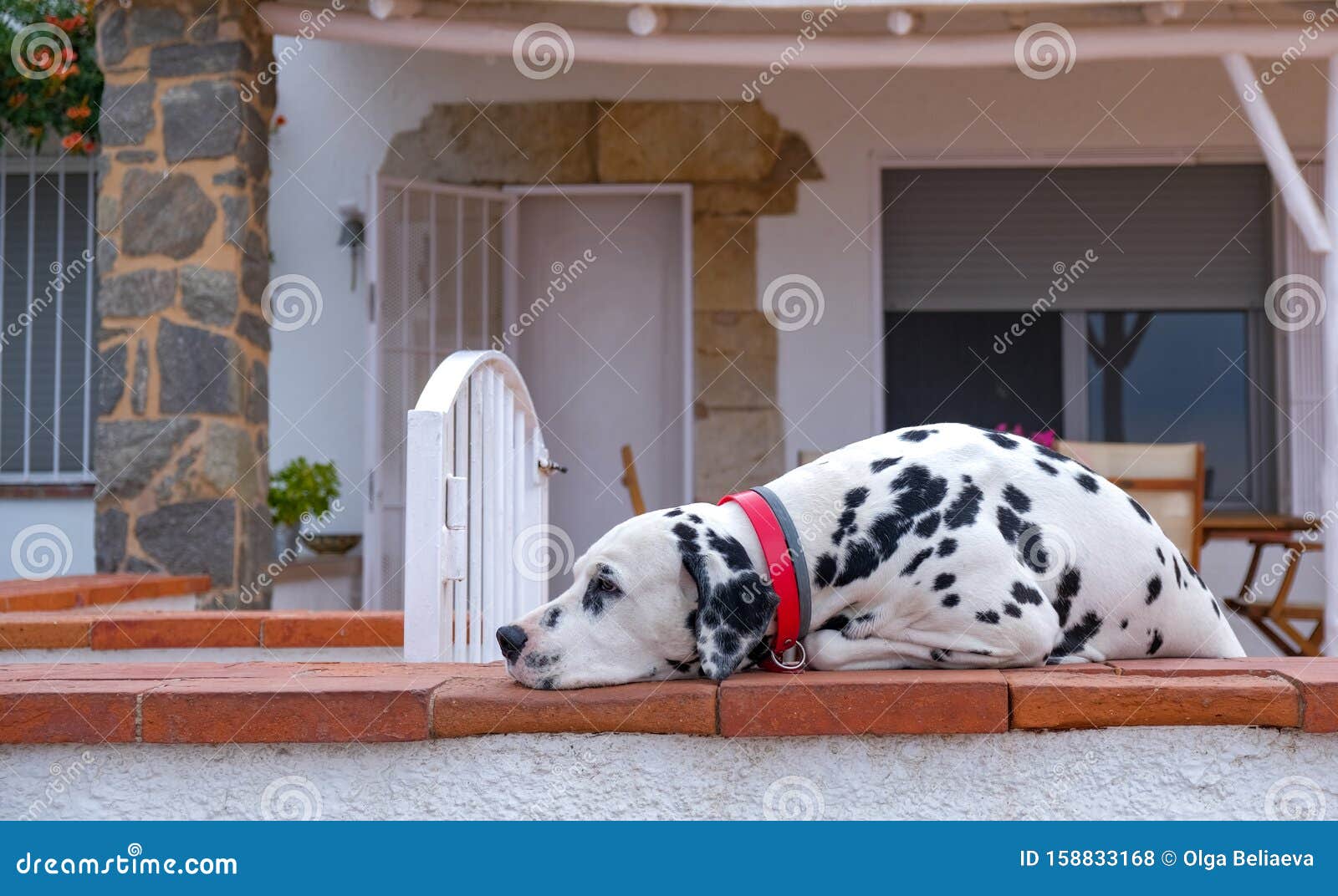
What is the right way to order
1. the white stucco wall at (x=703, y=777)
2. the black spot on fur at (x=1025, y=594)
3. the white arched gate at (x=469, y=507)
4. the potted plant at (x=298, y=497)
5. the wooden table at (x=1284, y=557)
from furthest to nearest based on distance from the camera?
1. the potted plant at (x=298, y=497)
2. the wooden table at (x=1284, y=557)
3. the white arched gate at (x=469, y=507)
4. the black spot on fur at (x=1025, y=594)
5. the white stucco wall at (x=703, y=777)

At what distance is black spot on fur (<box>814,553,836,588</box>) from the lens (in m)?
2.05

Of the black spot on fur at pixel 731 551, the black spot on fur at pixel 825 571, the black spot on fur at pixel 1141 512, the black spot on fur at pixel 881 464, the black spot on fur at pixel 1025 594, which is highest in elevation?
the black spot on fur at pixel 881 464

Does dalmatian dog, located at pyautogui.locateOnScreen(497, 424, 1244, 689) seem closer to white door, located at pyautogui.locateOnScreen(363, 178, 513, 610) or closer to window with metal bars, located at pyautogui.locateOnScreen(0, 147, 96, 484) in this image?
white door, located at pyautogui.locateOnScreen(363, 178, 513, 610)

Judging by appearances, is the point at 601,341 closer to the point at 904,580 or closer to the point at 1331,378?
the point at 1331,378

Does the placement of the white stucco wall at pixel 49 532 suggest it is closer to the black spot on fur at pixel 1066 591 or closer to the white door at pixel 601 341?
the white door at pixel 601 341

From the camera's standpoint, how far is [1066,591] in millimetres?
2115

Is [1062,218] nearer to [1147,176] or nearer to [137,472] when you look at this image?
[1147,176]

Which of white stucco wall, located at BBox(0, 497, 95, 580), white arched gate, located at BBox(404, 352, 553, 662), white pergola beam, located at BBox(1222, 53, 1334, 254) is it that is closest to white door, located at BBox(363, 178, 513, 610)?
white stucco wall, located at BBox(0, 497, 95, 580)

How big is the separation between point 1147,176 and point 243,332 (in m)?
4.69

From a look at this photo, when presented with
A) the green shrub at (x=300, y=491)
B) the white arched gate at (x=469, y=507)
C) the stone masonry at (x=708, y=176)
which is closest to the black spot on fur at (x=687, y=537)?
the white arched gate at (x=469, y=507)

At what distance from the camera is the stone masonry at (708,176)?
6723 mm

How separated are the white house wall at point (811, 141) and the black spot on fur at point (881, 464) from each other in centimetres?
451
